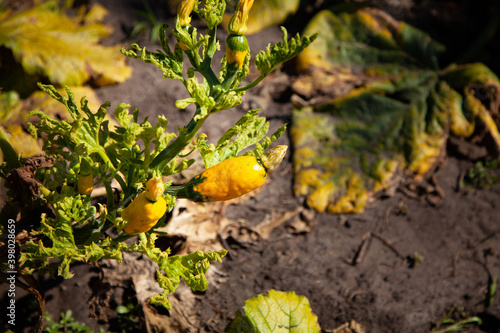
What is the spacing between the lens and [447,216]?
9.70ft

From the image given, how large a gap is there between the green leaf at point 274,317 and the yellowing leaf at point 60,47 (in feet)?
6.56

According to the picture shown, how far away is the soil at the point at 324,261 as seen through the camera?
7.11 ft

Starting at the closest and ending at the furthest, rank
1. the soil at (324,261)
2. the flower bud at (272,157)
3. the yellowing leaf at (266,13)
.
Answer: the flower bud at (272,157), the soil at (324,261), the yellowing leaf at (266,13)

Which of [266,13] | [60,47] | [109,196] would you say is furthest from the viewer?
[266,13]

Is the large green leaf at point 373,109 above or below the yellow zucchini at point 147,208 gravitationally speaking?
below

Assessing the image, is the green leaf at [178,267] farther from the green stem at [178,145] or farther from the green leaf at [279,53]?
the green leaf at [279,53]

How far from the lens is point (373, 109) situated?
3188 millimetres

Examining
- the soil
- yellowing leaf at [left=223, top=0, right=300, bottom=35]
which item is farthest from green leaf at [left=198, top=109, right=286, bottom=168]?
yellowing leaf at [left=223, top=0, right=300, bottom=35]

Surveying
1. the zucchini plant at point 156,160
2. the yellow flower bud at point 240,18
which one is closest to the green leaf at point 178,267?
the zucchini plant at point 156,160

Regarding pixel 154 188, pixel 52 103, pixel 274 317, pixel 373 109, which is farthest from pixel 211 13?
pixel 373 109

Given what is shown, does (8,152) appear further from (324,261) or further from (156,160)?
(324,261)

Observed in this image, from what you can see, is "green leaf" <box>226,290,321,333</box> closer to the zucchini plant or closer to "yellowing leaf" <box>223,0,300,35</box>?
the zucchini plant

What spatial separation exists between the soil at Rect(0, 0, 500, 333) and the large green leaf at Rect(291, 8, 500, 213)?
16 centimetres

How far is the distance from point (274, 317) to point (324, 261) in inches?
29.4
